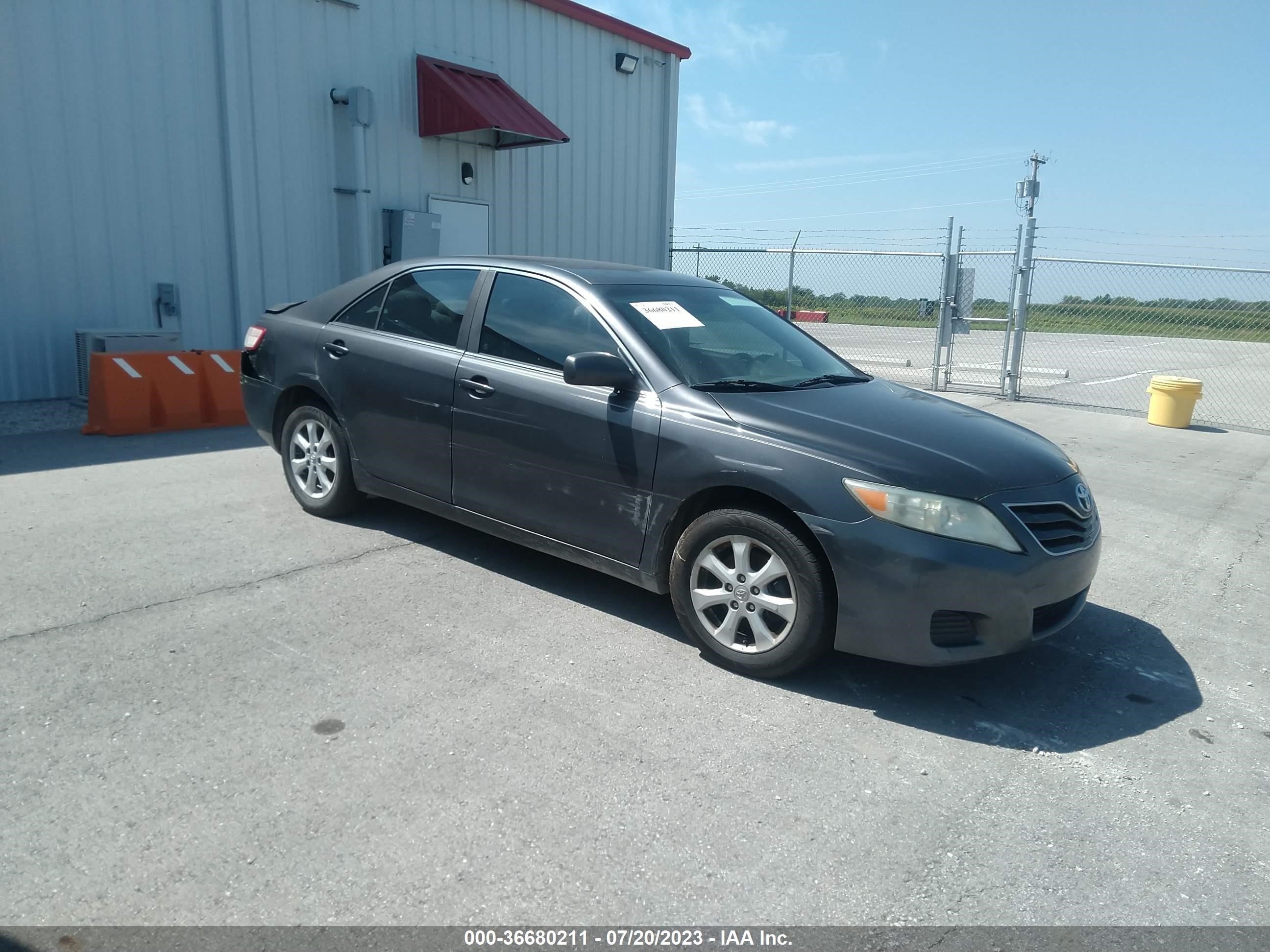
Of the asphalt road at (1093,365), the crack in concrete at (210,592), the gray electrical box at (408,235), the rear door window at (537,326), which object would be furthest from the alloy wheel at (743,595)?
the asphalt road at (1093,365)

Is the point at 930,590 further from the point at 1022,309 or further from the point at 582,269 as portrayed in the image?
the point at 1022,309

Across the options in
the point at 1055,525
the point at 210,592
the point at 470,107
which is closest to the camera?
the point at 1055,525

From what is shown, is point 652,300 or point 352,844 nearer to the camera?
point 352,844

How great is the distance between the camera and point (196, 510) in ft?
19.6

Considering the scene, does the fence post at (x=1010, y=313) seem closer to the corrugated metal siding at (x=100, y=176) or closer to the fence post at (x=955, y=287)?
the fence post at (x=955, y=287)

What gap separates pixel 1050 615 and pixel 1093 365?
803 inches

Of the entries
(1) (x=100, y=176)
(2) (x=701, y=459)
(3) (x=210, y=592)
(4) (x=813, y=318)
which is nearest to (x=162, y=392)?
(1) (x=100, y=176)

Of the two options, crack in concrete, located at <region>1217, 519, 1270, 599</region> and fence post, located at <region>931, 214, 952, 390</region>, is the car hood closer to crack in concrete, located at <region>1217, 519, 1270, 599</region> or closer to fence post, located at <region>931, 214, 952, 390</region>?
crack in concrete, located at <region>1217, 519, 1270, 599</region>

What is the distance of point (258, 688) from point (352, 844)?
1.10 metres

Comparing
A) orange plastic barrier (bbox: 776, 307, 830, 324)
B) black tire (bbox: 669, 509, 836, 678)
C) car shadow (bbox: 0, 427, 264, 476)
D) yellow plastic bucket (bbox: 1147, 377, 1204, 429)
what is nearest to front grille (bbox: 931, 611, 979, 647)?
black tire (bbox: 669, 509, 836, 678)

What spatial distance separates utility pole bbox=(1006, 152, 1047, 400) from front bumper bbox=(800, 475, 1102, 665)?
10243 mm

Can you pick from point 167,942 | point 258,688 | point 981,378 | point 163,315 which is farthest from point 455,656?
point 981,378

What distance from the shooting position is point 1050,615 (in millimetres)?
3812

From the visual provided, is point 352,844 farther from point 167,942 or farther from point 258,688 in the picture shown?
point 258,688
